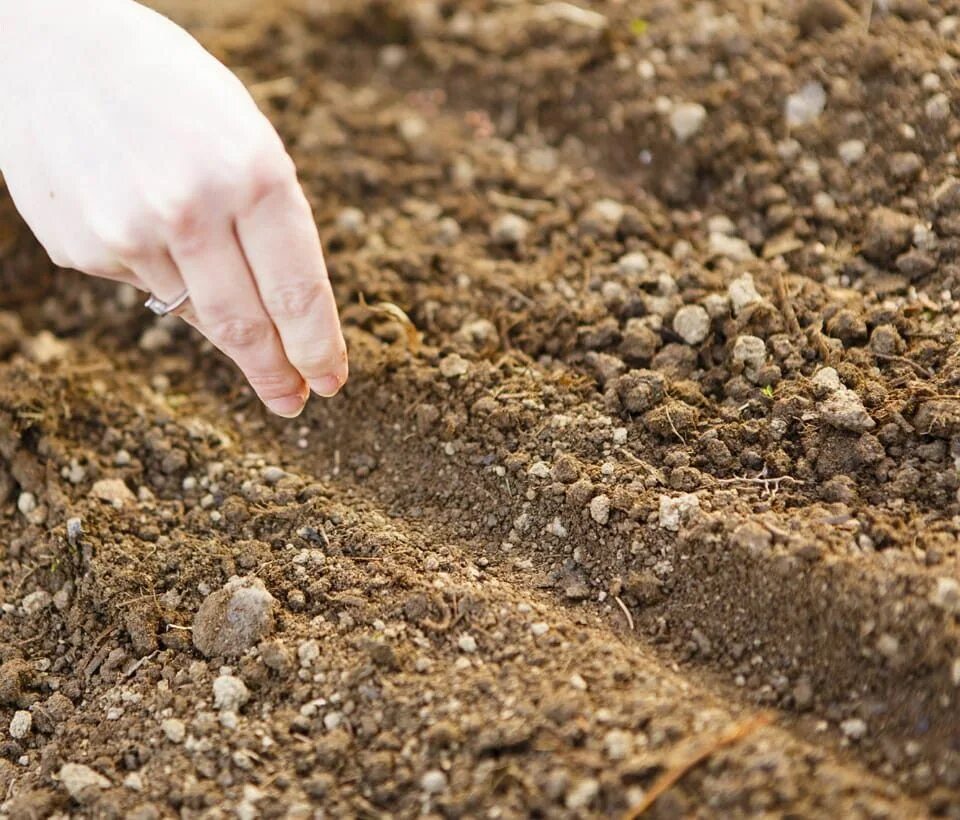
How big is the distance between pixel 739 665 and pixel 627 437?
1.22ft

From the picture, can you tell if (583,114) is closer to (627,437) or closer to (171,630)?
(627,437)

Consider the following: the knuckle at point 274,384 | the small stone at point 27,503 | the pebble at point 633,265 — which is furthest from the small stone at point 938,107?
the small stone at point 27,503

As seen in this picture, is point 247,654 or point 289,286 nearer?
point 289,286

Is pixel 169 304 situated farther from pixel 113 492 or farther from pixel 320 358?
pixel 113 492

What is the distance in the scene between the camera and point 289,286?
129cm

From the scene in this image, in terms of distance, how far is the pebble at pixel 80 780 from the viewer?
131cm

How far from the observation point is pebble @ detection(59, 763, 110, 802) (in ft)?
4.30

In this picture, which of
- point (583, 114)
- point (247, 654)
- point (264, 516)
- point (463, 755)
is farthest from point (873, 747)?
point (583, 114)

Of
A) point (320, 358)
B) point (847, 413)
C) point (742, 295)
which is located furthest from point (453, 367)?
point (847, 413)

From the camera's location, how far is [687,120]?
6.40 ft

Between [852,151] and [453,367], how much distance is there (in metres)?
0.80

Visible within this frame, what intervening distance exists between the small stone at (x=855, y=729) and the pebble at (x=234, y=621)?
2.42 ft

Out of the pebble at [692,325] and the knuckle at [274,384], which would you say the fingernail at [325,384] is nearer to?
the knuckle at [274,384]

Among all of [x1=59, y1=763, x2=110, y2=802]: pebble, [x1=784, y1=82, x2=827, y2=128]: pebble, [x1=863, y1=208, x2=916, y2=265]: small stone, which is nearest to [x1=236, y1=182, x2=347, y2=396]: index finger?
[x1=59, y1=763, x2=110, y2=802]: pebble
